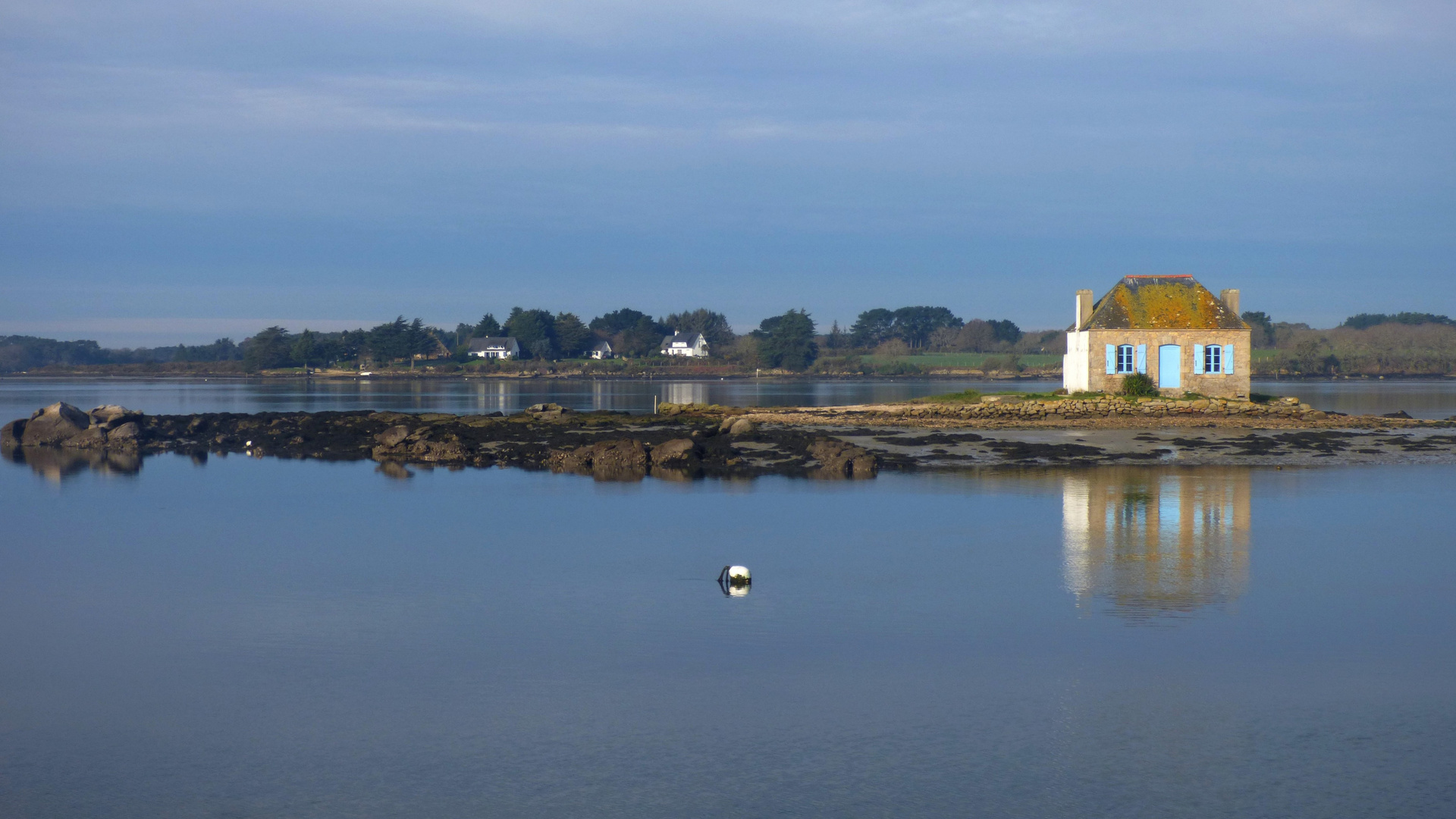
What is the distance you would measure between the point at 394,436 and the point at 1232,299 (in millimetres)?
27236

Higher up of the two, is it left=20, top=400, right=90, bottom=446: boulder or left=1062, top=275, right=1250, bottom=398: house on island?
left=1062, top=275, right=1250, bottom=398: house on island

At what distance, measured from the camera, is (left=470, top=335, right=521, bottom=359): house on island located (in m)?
141

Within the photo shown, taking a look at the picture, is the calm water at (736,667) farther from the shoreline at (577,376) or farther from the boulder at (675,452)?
the shoreline at (577,376)

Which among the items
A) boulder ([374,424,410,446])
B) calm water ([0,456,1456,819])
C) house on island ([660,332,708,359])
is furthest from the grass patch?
house on island ([660,332,708,359])

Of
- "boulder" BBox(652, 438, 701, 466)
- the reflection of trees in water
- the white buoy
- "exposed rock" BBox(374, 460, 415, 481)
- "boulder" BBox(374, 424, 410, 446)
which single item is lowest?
the white buoy

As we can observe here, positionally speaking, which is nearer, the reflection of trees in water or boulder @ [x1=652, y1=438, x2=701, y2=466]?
boulder @ [x1=652, y1=438, x2=701, y2=466]

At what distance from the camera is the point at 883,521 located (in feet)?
54.7

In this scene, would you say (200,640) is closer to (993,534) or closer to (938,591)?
(938,591)

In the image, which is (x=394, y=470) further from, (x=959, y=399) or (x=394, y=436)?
(x=959, y=399)

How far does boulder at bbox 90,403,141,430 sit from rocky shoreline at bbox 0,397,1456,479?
52 millimetres

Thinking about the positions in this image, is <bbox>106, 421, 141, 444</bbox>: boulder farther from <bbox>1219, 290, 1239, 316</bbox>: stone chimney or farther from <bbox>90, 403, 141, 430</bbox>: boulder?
<bbox>1219, 290, 1239, 316</bbox>: stone chimney

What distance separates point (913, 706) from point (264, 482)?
728 inches

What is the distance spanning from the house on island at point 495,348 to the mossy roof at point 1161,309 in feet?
353

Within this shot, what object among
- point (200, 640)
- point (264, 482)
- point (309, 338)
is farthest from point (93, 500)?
point (309, 338)
